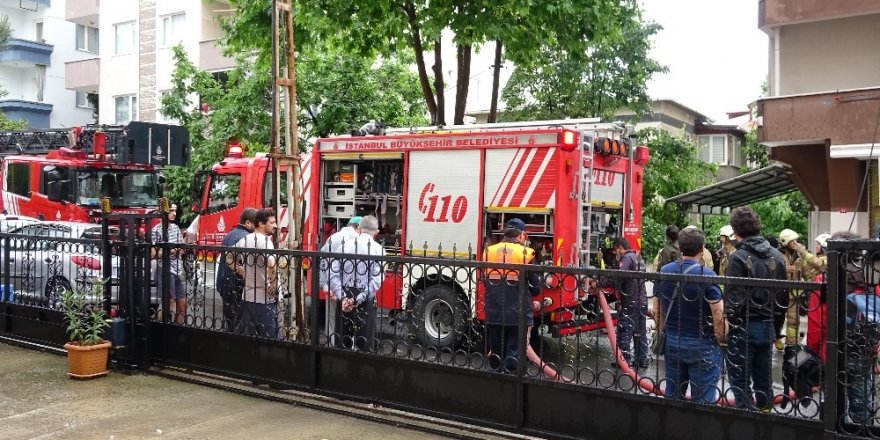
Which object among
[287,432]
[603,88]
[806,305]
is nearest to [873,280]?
[806,305]

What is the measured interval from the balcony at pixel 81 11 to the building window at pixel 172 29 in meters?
4.87

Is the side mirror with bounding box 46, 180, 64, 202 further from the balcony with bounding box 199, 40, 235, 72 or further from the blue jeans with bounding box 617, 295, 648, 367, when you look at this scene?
the blue jeans with bounding box 617, 295, 648, 367

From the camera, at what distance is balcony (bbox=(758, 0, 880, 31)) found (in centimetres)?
1594

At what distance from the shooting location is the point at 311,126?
22.0 meters

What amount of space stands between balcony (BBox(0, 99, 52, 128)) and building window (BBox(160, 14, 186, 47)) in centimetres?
900

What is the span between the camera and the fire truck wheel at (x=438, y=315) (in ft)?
22.7

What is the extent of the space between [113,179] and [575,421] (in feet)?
48.8

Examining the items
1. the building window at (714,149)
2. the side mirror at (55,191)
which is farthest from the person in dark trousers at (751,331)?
the building window at (714,149)

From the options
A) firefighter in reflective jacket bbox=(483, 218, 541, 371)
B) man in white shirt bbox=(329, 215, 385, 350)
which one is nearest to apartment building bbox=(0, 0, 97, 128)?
man in white shirt bbox=(329, 215, 385, 350)

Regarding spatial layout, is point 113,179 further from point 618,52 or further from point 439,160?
point 618,52

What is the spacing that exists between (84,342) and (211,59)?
2025 cm

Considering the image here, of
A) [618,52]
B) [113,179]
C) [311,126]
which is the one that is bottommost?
[113,179]

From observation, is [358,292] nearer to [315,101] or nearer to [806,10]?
[806,10]

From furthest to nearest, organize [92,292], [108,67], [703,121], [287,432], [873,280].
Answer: [703,121], [108,67], [92,292], [287,432], [873,280]
